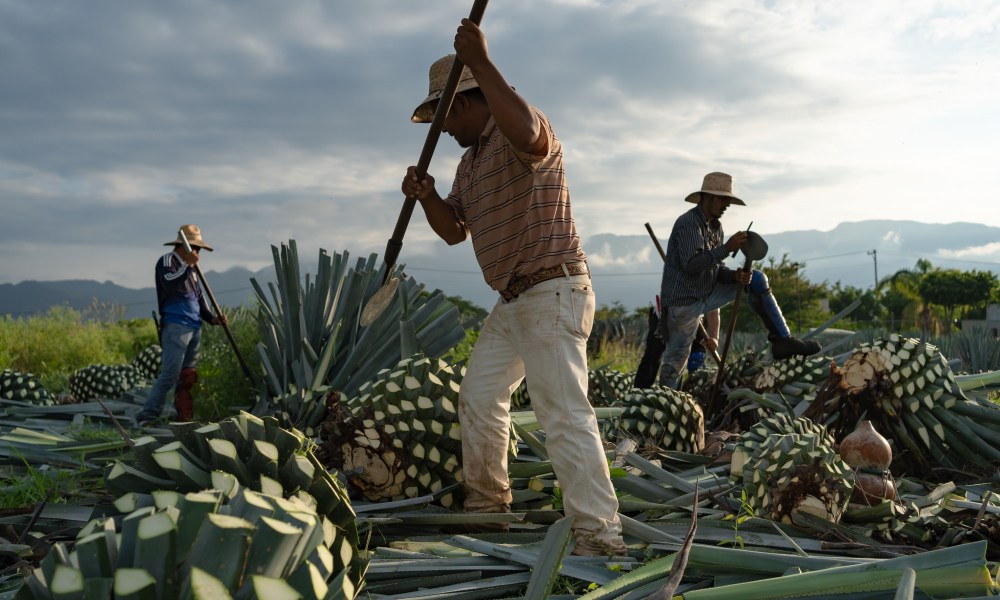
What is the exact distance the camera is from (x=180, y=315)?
693cm

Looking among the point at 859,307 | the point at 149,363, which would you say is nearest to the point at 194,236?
the point at 149,363

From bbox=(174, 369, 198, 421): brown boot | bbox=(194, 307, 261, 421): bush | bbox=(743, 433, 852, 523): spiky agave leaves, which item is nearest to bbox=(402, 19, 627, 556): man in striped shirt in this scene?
bbox=(743, 433, 852, 523): spiky agave leaves

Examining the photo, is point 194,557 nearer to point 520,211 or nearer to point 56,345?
point 520,211

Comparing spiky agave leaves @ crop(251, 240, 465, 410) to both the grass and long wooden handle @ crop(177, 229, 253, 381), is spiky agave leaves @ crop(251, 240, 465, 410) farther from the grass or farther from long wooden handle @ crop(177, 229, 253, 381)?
the grass

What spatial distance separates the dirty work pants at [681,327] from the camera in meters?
6.37

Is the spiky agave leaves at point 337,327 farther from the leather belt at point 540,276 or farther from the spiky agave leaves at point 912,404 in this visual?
the spiky agave leaves at point 912,404

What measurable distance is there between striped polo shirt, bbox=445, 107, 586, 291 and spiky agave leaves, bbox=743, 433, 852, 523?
100cm

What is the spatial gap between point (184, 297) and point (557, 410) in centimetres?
500

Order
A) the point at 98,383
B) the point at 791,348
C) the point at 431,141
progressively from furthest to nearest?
the point at 98,383
the point at 791,348
the point at 431,141

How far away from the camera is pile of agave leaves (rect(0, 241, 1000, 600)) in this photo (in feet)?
5.01

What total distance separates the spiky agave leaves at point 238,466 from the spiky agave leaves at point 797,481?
1487 millimetres

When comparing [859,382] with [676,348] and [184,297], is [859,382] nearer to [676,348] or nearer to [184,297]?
[676,348]

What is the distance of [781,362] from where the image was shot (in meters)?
5.01

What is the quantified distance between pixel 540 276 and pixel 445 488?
3.03 ft
